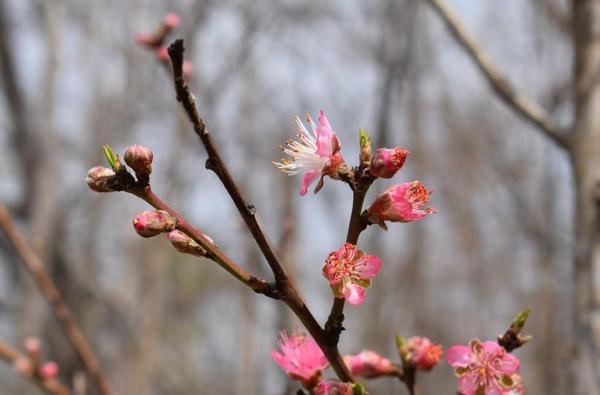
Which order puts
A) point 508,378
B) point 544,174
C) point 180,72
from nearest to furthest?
1. point 180,72
2. point 508,378
3. point 544,174

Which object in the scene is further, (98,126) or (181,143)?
(98,126)

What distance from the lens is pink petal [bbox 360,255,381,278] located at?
2.80ft

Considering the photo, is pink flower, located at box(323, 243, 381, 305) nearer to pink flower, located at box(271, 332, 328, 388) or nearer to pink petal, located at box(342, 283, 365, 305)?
pink petal, located at box(342, 283, 365, 305)

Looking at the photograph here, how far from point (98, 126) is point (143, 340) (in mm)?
2490

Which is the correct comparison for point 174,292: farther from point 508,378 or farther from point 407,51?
point 508,378

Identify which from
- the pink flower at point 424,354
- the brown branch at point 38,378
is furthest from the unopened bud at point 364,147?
the brown branch at point 38,378

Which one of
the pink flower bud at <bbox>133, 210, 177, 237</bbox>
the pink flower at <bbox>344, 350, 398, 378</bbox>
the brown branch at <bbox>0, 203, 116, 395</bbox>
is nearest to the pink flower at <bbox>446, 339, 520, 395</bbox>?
the pink flower at <bbox>344, 350, 398, 378</bbox>

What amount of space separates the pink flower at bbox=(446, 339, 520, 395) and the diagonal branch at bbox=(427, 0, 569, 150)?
1044mm

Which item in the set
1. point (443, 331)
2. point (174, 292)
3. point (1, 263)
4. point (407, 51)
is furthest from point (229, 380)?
point (407, 51)

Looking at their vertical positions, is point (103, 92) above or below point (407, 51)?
above

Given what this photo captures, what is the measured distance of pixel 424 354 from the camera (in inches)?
39.0

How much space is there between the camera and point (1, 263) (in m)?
5.54

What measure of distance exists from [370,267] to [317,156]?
0.17 meters

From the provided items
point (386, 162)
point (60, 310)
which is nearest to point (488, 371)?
point (386, 162)
